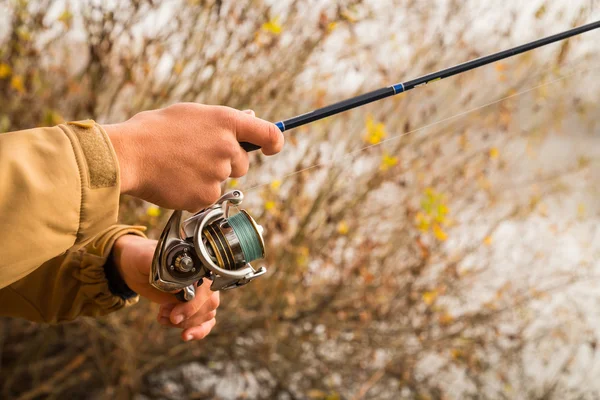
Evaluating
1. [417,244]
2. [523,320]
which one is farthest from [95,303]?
[523,320]

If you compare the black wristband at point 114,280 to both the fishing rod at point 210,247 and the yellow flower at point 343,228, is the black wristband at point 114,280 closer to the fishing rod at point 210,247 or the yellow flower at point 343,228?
the fishing rod at point 210,247

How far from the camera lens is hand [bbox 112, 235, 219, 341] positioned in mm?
1379

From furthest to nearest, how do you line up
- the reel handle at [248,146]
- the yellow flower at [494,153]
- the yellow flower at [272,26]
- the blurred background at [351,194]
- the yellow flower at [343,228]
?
the yellow flower at [494,153]
the yellow flower at [343,228]
the blurred background at [351,194]
the yellow flower at [272,26]
the reel handle at [248,146]

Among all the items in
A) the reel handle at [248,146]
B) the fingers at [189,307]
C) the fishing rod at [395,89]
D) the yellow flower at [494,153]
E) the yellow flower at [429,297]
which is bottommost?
the yellow flower at [429,297]

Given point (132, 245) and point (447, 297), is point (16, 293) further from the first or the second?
point (447, 297)

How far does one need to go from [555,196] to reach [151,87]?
7.72 ft

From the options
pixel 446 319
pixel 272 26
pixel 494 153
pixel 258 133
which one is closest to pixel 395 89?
pixel 258 133

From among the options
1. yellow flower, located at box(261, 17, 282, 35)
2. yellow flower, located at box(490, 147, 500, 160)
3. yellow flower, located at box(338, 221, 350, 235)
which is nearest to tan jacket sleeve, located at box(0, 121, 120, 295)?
yellow flower, located at box(261, 17, 282, 35)

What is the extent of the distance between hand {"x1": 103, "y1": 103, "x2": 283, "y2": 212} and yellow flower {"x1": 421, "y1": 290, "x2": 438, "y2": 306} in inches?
87.0

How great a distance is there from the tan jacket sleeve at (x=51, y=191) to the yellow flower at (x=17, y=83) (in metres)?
1.91

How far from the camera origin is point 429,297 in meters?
3.13

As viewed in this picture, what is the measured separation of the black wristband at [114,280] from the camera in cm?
148

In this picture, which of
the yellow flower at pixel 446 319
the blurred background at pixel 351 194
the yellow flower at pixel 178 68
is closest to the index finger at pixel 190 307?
the blurred background at pixel 351 194

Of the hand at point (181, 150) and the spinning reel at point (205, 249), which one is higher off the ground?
the hand at point (181, 150)
